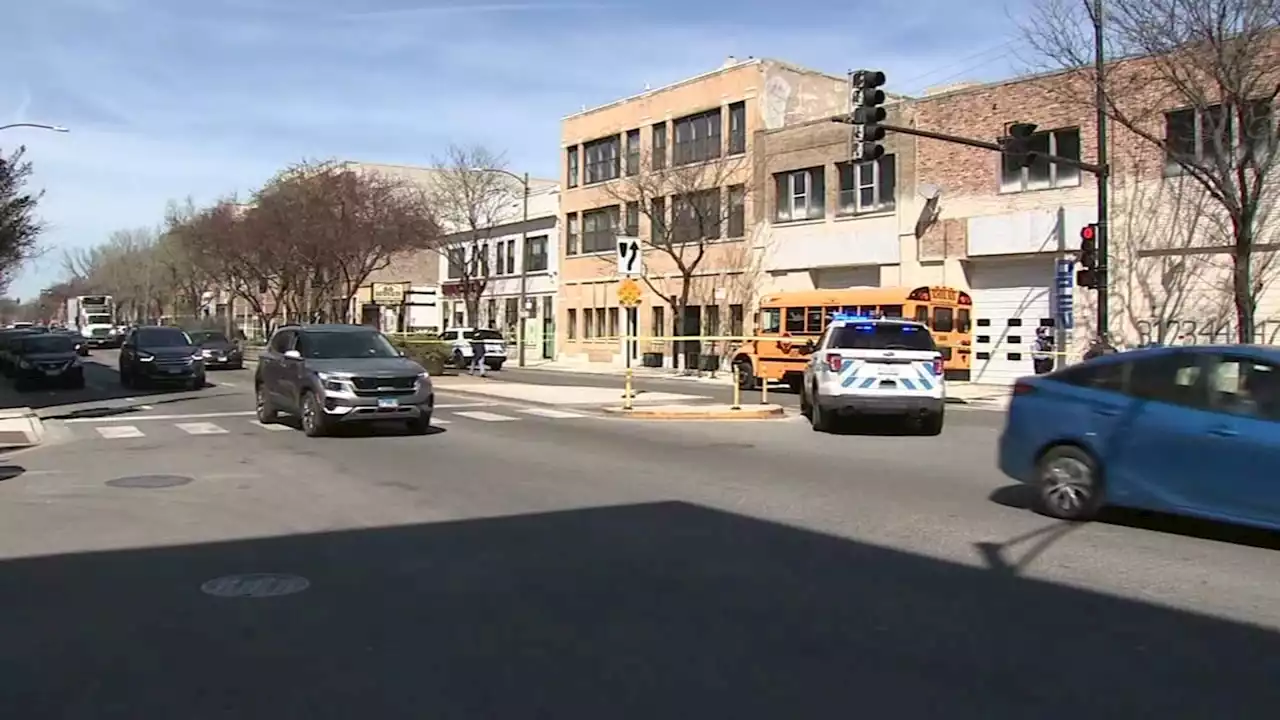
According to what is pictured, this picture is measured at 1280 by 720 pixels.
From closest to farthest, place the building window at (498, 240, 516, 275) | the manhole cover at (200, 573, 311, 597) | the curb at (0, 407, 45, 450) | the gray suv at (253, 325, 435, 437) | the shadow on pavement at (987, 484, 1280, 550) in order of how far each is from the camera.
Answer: the manhole cover at (200, 573, 311, 597), the shadow on pavement at (987, 484, 1280, 550), the gray suv at (253, 325, 435, 437), the curb at (0, 407, 45, 450), the building window at (498, 240, 516, 275)

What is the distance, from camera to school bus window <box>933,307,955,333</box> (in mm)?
29828

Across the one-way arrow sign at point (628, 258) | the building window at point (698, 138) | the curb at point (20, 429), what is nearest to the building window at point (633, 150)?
the building window at point (698, 138)

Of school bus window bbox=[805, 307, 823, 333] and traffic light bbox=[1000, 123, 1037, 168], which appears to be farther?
school bus window bbox=[805, 307, 823, 333]

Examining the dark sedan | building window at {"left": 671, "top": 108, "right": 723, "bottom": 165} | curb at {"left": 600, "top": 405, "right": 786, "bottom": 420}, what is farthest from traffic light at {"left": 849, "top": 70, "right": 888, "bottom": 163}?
the dark sedan

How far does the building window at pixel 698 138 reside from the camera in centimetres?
4603

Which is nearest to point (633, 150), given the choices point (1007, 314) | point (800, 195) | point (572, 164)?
point (572, 164)

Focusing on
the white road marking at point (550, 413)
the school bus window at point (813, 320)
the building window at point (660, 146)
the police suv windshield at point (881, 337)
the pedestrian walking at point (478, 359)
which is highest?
the building window at point (660, 146)

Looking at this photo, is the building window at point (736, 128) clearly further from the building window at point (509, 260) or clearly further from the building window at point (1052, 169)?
the building window at point (509, 260)

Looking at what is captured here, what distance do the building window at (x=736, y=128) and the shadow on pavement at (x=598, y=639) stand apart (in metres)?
37.3

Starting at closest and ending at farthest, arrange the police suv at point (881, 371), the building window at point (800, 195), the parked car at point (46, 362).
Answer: the police suv at point (881, 371) → the parked car at point (46, 362) → the building window at point (800, 195)

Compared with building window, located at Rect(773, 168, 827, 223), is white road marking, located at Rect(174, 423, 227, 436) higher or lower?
lower

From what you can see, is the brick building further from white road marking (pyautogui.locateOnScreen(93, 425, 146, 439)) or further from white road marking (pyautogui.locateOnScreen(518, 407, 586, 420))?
white road marking (pyautogui.locateOnScreen(93, 425, 146, 439))

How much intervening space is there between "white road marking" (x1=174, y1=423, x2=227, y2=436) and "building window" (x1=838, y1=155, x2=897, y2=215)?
976 inches

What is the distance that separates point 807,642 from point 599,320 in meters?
47.8
